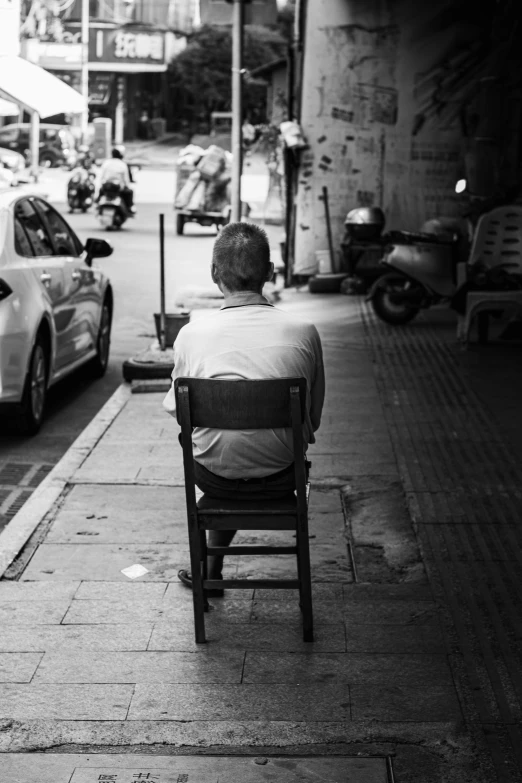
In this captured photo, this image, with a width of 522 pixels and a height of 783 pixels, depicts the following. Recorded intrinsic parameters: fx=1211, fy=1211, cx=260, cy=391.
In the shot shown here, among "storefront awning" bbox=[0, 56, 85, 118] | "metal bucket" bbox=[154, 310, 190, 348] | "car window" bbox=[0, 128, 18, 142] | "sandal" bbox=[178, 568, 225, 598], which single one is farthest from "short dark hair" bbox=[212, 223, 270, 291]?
"car window" bbox=[0, 128, 18, 142]

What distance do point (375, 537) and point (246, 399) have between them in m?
1.74

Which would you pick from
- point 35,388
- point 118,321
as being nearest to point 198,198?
point 118,321

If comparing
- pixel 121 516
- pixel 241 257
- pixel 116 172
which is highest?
pixel 241 257

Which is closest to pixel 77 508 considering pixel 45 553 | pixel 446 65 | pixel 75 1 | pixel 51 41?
pixel 45 553

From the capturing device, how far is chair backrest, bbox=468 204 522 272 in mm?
11695

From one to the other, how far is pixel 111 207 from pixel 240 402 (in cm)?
2146

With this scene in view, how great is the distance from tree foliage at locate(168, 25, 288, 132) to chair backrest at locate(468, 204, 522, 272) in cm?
5003

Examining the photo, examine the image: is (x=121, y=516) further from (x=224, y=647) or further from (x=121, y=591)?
(x=224, y=647)

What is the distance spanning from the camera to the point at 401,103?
49.9 feet

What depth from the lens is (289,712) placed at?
149 inches

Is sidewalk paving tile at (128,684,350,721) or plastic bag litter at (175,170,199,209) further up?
plastic bag litter at (175,170,199,209)

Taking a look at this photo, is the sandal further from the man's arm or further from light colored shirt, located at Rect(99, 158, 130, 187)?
light colored shirt, located at Rect(99, 158, 130, 187)

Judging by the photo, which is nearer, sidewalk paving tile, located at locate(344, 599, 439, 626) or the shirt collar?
the shirt collar

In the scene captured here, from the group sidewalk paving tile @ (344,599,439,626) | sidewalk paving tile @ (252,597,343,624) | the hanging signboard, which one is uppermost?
the hanging signboard
